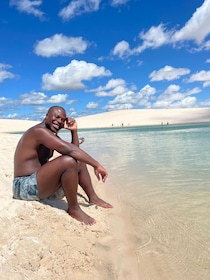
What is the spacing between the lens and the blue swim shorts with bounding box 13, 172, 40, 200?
3610 mm

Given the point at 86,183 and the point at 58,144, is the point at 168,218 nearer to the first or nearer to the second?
the point at 86,183

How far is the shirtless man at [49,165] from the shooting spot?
348 cm

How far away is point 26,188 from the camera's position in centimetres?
365

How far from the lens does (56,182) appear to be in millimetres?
3580

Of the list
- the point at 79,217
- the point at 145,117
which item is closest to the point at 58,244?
the point at 79,217

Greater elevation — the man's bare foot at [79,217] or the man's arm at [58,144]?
the man's arm at [58,144]

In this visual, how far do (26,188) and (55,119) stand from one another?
93cm

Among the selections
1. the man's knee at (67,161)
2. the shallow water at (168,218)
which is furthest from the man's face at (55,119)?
the shallow water at (168,218)

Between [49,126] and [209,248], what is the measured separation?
2325mm

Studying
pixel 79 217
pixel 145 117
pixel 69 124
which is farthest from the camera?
pixel 145 117

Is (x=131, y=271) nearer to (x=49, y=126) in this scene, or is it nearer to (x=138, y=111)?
(x=49, y=126)

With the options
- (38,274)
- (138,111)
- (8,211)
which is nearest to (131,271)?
(38,274)

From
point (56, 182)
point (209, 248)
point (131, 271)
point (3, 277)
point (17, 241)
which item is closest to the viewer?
point (3, 277)

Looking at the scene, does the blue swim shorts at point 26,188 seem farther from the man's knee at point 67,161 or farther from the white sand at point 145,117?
the white sand at point 145,117
